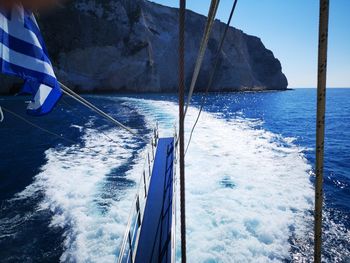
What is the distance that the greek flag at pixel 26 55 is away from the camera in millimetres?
4055

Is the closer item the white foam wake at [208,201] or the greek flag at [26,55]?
the greek flag at [26,55]

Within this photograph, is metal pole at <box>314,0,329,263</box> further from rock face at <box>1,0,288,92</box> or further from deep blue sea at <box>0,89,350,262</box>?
rock face at <box>1,0,288,92</box>

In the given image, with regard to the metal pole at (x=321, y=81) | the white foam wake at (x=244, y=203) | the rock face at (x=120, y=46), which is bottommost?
the white foam wake at (x=244, y=203)

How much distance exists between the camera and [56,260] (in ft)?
24.2

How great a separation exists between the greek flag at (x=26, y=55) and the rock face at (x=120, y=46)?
6229 centimetres

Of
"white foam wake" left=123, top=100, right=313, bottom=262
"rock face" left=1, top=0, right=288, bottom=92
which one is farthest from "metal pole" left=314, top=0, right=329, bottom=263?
"rock face" left=1, top=0, right=288, bottom=92

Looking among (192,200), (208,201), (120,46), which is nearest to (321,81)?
(208,201)

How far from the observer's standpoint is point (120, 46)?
68.7 meters

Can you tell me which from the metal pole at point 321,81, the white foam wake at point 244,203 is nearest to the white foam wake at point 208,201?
the white foam wake at point 244,203

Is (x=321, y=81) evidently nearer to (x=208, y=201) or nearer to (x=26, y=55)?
(x=26, y=55)

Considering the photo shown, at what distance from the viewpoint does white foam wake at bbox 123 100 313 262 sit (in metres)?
7.83

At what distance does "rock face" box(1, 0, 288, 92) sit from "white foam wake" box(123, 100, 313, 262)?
5439cm

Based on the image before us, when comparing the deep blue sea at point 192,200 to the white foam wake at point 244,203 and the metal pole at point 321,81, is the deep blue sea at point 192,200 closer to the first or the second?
the white foam wake at point 244,203

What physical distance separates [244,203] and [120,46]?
66.4 m
